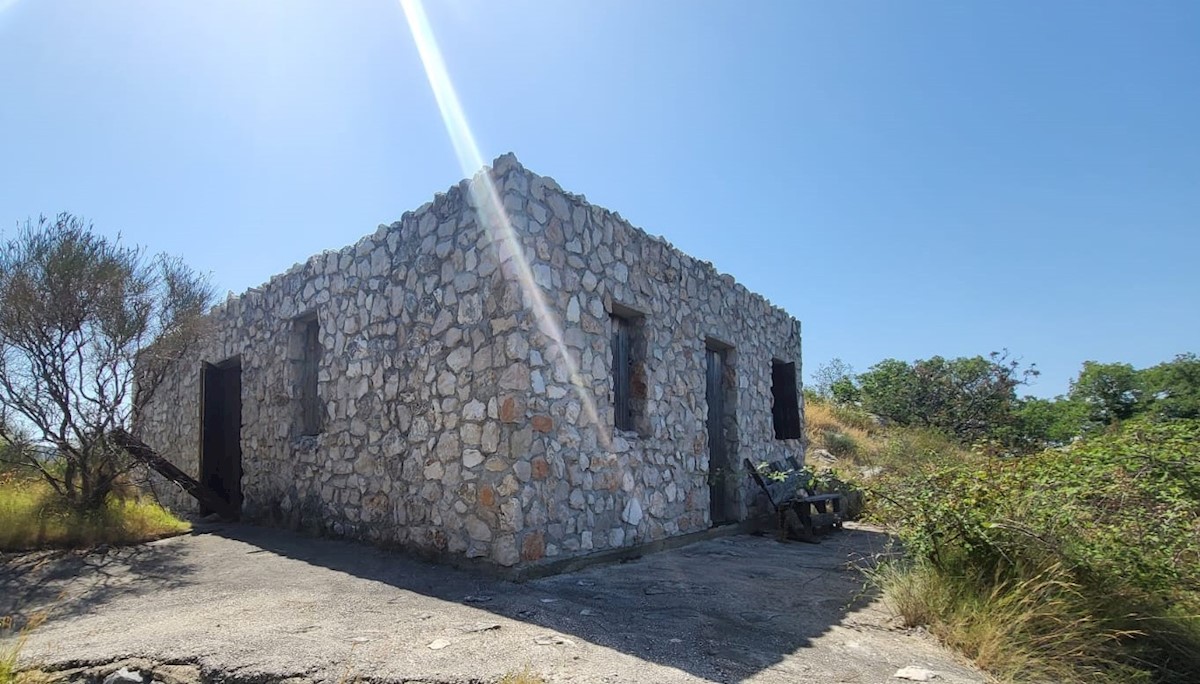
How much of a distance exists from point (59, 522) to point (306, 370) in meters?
2.81

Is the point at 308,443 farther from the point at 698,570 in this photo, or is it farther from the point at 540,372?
the point at 698,570

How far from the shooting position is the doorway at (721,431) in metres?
8.34

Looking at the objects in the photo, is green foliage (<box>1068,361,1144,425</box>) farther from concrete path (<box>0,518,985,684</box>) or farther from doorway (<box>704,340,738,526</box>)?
concrete path (<box>0,518,985,684</box>)

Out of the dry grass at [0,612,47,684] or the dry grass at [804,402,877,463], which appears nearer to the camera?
the dry grass at [0,612,47,684]

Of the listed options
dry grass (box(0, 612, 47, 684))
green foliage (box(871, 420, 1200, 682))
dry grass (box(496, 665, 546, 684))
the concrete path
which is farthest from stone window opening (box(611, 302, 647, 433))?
dry grass (box(0, 612, 47, 684))

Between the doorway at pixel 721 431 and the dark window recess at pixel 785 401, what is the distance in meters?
1.90

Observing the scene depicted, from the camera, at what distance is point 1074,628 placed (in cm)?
384

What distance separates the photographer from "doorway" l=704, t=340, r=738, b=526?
8336mm

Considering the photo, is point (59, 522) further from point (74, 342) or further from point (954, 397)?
point (954, 397)

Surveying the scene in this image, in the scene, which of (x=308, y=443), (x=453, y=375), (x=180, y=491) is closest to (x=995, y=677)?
(x=453, y=375)

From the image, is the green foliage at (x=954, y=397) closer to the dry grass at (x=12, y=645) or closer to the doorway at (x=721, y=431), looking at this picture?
the doorway at (x=721, y=431)

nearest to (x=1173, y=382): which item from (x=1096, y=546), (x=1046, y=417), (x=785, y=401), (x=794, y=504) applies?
(x=1046, y=417)

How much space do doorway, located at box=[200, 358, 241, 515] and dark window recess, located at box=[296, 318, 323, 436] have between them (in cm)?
192

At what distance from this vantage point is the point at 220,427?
9.84 metres
